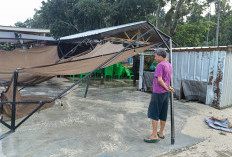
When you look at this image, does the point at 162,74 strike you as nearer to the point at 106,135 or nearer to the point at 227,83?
the point at 106,135

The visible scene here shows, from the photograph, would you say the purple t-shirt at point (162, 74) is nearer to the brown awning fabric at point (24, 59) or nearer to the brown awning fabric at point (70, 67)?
the brown awning fabric at point (70, 67)

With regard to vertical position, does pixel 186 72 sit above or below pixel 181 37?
below

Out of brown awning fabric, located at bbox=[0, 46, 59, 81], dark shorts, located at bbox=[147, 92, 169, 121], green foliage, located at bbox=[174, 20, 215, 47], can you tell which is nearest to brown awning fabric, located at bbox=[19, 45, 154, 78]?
dark shorts, located at bbox=[147, 92, 169, 121]

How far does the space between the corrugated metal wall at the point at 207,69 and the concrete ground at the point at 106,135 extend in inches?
19.9

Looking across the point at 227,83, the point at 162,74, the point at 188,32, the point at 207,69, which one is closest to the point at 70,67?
the point at 162,74

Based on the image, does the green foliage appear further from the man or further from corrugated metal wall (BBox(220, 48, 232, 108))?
the man

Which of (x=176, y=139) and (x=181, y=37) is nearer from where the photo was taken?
(x=176, y=139)

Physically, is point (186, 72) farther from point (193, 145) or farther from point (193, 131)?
point (193, 145)

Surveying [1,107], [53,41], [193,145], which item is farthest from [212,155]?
[53,41]

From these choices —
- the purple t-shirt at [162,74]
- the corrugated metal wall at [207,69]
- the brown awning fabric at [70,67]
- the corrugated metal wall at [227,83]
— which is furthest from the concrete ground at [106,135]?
the brown awning fabric at [70,67]

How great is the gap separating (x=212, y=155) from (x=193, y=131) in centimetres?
88

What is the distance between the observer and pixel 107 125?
3.61 meters

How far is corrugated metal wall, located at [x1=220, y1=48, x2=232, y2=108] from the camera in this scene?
16.0ft

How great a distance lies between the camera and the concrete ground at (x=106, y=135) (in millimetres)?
2570
